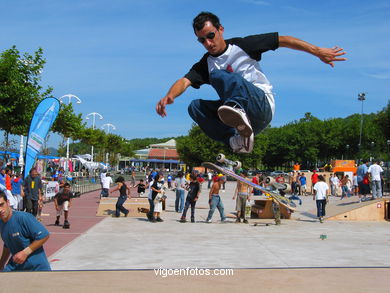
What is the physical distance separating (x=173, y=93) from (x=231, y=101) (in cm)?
62

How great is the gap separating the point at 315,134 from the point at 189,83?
2813 inches

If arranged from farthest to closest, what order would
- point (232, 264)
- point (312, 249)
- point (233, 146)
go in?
point (312, 249)
point (232, 264)
point (233, 146)

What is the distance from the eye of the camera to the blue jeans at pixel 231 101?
150 inches

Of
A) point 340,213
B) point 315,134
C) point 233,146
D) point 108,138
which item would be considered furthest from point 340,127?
point 233,146

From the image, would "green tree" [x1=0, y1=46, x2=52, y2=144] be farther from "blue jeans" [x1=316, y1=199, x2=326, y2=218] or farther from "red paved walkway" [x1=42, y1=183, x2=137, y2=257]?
"blue jeans" [x1=316, y1=199, x2=326, y2=218]

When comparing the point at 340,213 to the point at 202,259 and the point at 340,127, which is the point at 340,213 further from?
the point at 340,127

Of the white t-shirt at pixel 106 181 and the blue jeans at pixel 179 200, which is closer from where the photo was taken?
the blue jeans at pixel 179 200

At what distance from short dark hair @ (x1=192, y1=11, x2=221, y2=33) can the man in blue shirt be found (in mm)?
2849

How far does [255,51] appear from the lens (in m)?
4.06

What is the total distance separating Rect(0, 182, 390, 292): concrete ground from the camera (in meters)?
4.19

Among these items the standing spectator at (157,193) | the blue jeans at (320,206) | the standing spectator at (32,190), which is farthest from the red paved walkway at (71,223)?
the blue jeans at (320,206)

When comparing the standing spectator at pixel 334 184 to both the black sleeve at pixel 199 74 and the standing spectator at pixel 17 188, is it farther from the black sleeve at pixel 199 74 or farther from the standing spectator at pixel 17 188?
the black sleeve at pixel 199 74

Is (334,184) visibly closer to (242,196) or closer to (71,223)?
(242,196)

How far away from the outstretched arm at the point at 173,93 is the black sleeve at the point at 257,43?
0.56 metres
